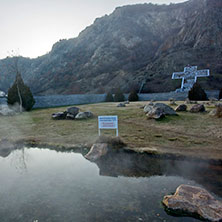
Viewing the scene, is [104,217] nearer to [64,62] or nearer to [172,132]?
[172,132]

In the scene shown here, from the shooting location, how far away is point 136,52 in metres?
77.9

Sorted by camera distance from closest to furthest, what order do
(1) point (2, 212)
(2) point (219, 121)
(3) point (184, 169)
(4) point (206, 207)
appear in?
(4) point (206, 207)
(1) point (2, 212)
(3) point (184, 169)
(2) point (219, 121)

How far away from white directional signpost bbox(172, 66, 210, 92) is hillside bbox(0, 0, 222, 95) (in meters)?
1.78

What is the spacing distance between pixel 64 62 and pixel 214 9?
60.2 m

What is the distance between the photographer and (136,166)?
6.19 m

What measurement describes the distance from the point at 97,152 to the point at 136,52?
250ft

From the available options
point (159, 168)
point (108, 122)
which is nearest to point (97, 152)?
point (108, 122)

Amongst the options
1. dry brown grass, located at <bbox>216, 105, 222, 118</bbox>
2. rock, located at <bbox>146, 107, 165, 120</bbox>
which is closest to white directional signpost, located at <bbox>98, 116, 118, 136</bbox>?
rock, located at <bbox>146, 107, 165, 120</bbox>

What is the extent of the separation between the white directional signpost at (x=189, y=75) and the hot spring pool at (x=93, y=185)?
3997cm

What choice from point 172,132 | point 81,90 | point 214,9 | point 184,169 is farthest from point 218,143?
point 214,9

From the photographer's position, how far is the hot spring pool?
151 inches

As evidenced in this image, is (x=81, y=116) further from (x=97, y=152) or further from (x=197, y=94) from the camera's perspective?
(x=197, y=94)

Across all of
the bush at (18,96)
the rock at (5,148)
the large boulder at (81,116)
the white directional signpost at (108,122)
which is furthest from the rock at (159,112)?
the bush at (18,96)

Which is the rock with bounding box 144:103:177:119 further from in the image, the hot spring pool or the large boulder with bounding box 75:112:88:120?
the hot spring pool
